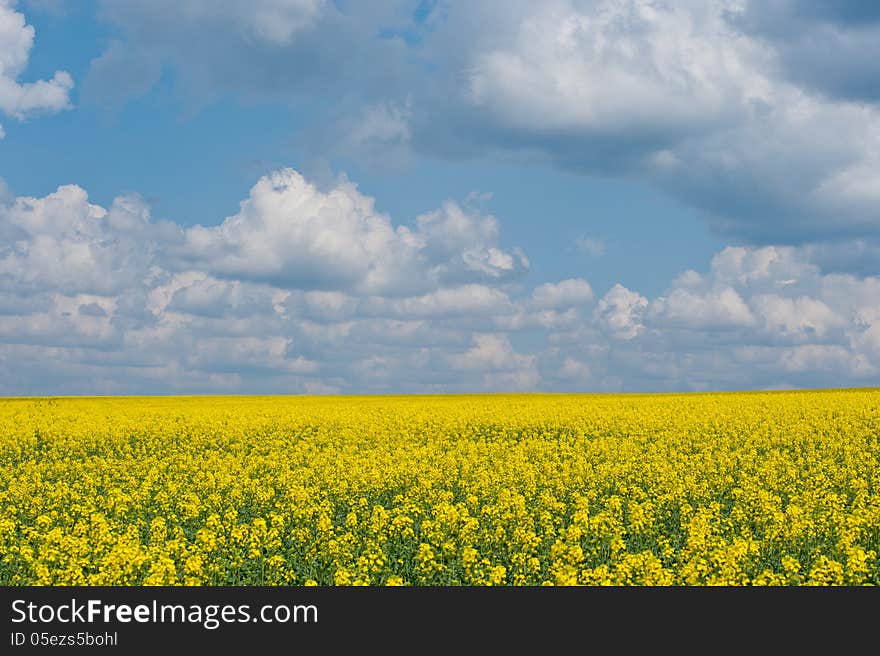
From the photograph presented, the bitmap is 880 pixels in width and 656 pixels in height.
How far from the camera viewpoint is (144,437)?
123ft

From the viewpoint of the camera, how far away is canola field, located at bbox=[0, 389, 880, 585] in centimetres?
1423

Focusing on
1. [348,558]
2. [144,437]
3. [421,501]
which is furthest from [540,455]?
[144,437]

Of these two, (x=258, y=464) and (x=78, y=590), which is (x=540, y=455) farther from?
(x=78, y=590)

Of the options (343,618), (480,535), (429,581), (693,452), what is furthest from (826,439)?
(343,618)

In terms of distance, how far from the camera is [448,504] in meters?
18.8

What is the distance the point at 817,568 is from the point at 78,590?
10.6 m

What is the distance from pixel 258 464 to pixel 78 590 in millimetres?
14418

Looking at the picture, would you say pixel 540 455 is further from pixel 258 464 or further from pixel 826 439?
pixel 826 439

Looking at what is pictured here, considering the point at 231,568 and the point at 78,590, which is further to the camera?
the point at 231,568

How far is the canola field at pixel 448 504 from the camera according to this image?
46.7 ft

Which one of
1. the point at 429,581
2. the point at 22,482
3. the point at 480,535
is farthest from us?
the point at 22,482

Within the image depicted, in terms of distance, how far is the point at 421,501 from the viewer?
21.1m

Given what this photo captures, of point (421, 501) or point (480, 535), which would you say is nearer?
point (480, 535)

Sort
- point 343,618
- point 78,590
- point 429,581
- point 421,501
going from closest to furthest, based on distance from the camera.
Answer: point 343,618, point 78,590, point 429,581, point 421,501
